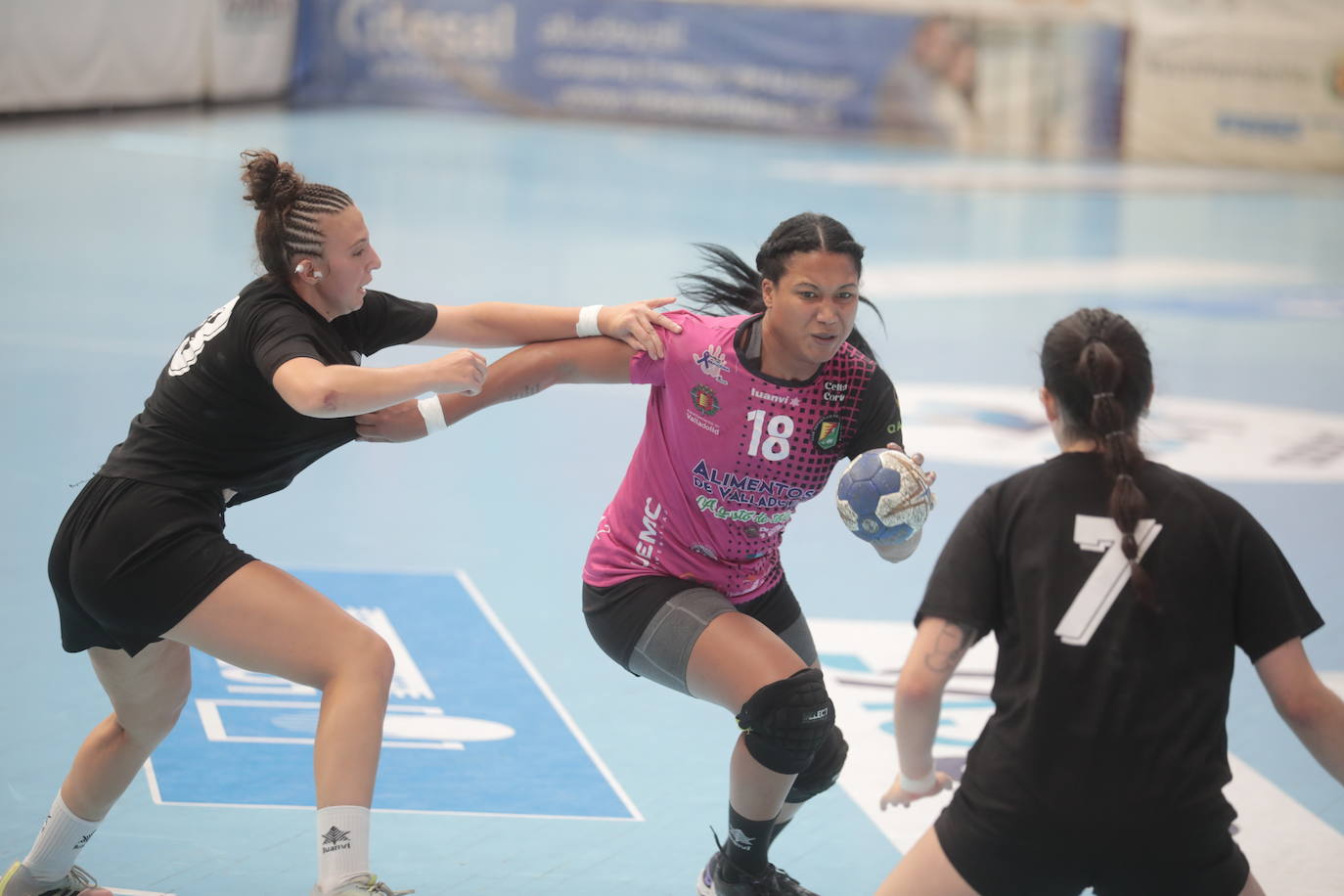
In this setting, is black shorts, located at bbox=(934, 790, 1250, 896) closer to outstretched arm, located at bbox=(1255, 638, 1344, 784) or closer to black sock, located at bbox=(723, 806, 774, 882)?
outstretched arm, located at bbox=(1255, 638, 1344, 784)

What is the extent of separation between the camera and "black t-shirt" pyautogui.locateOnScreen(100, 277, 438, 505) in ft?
11.0

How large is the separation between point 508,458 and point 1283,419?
4.82m

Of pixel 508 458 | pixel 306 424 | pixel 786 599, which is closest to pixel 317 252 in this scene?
pixel 306 424

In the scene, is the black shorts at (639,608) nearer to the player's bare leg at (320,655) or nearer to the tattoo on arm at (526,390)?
the tattoo on arm at (526,390)

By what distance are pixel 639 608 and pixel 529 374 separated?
26.3 inches

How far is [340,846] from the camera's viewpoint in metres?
3.15

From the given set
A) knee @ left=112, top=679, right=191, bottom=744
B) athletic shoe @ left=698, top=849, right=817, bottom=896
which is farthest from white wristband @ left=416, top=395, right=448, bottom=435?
athletic shoe @ left=698, top=849, right=817, bottom=896

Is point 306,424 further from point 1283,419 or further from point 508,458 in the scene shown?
point 1283,419

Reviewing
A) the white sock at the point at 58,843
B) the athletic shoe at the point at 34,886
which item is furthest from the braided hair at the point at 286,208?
the athletic shoe at the point at 34,886

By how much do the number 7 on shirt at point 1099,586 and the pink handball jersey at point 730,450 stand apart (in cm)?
123

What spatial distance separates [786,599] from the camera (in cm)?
408

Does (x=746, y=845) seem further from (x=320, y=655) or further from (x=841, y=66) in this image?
(x=841, y=66)

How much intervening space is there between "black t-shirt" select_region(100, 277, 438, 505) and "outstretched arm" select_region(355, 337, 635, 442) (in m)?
0.37

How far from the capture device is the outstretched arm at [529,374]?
393 centimetres
